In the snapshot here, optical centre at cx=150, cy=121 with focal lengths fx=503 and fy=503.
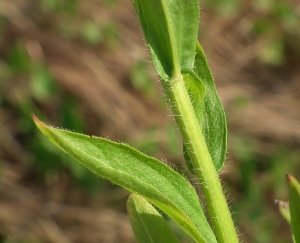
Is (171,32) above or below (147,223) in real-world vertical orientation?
above

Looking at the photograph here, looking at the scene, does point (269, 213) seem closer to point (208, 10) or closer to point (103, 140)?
point (208, 10)

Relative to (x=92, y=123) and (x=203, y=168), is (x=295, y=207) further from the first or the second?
(x=92, y=123)

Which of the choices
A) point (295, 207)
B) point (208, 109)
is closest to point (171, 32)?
point (208, 109)

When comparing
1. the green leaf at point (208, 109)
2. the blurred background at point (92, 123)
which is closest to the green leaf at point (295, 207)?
the green leaf at point (208, 109)

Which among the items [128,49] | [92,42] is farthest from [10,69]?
[128,49]

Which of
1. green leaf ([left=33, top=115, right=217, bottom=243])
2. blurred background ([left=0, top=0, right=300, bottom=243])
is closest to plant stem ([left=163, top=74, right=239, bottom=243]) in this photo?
green leaf ([left=33, top=115, right=217, bottom=243])
